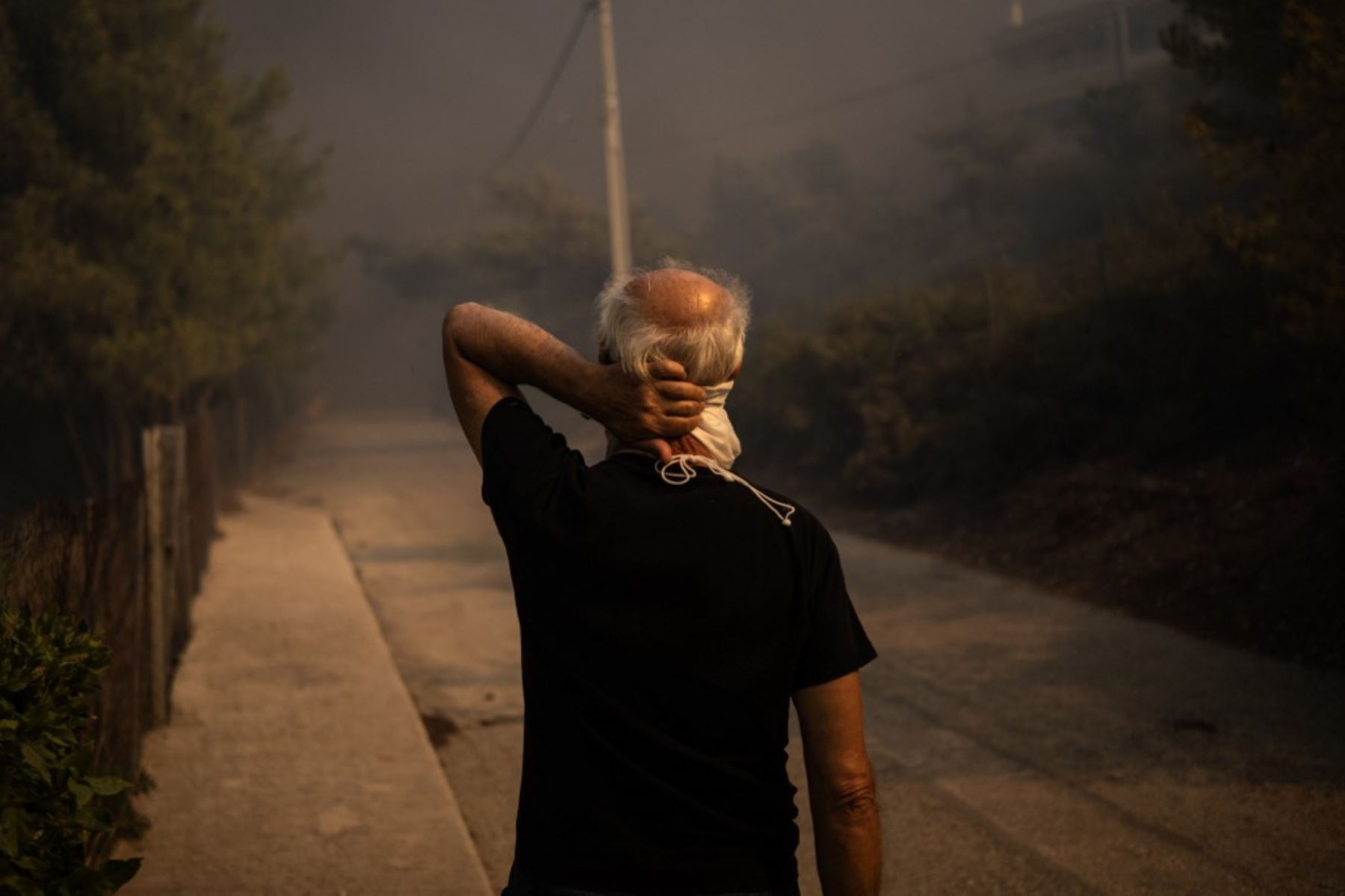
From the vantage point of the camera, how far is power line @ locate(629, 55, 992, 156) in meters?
71.4

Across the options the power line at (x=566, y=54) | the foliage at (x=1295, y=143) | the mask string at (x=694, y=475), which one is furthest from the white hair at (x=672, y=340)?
the power line at (x=566, y=54)

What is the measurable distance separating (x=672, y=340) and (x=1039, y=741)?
5.21 metres

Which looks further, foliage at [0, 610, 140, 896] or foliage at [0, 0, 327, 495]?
foliage at [0, 0, 327, 495]

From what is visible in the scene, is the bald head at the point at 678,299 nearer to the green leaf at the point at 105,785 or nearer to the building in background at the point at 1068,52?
the green leaf at the point at 105,785

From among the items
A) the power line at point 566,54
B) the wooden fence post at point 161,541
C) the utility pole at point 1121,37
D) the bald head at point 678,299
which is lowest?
the wooden fence post at point 161,541

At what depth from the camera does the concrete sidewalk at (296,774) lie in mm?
5242

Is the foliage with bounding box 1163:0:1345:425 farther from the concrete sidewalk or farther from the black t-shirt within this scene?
the black t-shirt

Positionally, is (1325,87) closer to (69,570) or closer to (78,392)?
(69,570)

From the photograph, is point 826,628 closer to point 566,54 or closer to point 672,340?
point 672,340

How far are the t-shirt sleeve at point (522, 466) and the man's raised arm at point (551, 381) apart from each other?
5cm

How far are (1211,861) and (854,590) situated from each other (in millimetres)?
6580

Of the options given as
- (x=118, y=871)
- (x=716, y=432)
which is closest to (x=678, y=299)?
(x=716, y=432)

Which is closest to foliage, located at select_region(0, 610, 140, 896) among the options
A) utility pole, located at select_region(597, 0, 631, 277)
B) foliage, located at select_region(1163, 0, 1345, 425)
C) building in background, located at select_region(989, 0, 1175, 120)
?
foliage, located at select_region(1163, 0, 1345, 425)

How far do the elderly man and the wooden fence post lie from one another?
18.2ft
